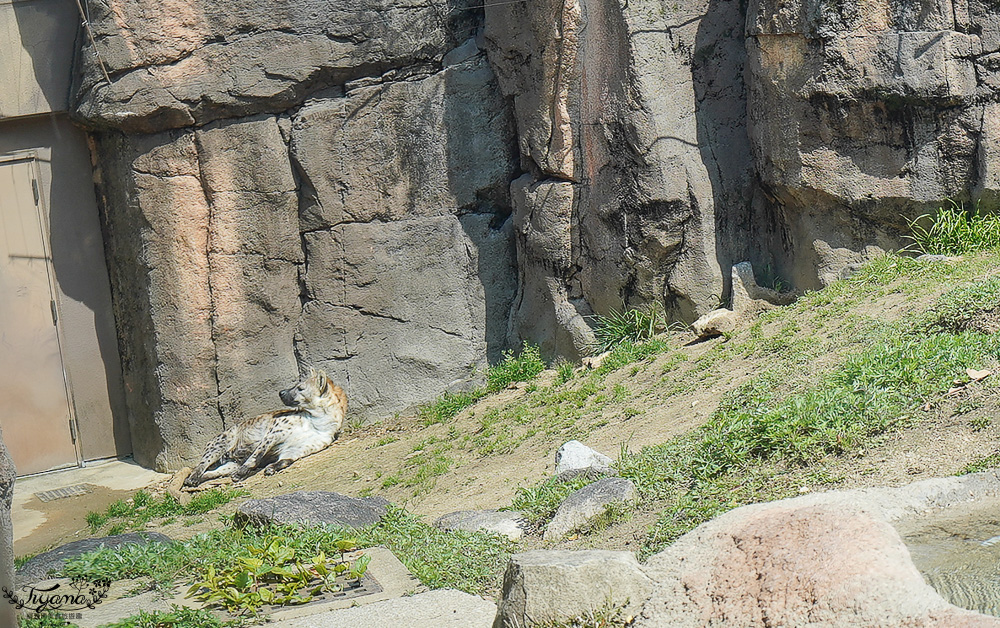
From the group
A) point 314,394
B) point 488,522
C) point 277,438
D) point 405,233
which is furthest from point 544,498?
point 405,233

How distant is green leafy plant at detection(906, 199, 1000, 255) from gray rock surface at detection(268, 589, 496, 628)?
527 cm

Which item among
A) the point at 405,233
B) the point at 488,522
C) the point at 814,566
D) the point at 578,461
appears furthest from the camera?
the point at 405,233

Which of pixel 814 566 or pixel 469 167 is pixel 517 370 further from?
pixel 814 566

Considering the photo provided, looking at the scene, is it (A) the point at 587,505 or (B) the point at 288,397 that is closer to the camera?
(A) the point at 587,505

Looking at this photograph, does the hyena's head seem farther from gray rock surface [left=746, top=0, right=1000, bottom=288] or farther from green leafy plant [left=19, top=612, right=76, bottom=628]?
green leafy plant [left=19, top=612, right=76, bottom=628]

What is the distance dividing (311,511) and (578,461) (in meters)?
Answer: 1.49

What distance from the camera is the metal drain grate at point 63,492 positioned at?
8.98 metres

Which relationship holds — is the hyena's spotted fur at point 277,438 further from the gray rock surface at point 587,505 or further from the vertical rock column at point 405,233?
the gray rock surface at point 587,505

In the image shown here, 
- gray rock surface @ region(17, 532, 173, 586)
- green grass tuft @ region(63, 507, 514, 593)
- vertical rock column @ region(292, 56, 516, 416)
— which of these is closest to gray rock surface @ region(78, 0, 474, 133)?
vertical rock column @ region(292, 56, 516, 416)

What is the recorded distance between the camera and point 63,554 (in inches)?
218

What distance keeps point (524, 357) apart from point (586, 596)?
20.3 feet

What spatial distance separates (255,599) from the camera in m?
4.33

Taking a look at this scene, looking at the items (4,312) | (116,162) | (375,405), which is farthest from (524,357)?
(4,312)

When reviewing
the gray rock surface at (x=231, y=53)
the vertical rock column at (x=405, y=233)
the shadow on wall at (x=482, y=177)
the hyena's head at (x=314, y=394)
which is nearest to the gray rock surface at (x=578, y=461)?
the hyena's head at (x=314, y=394)
